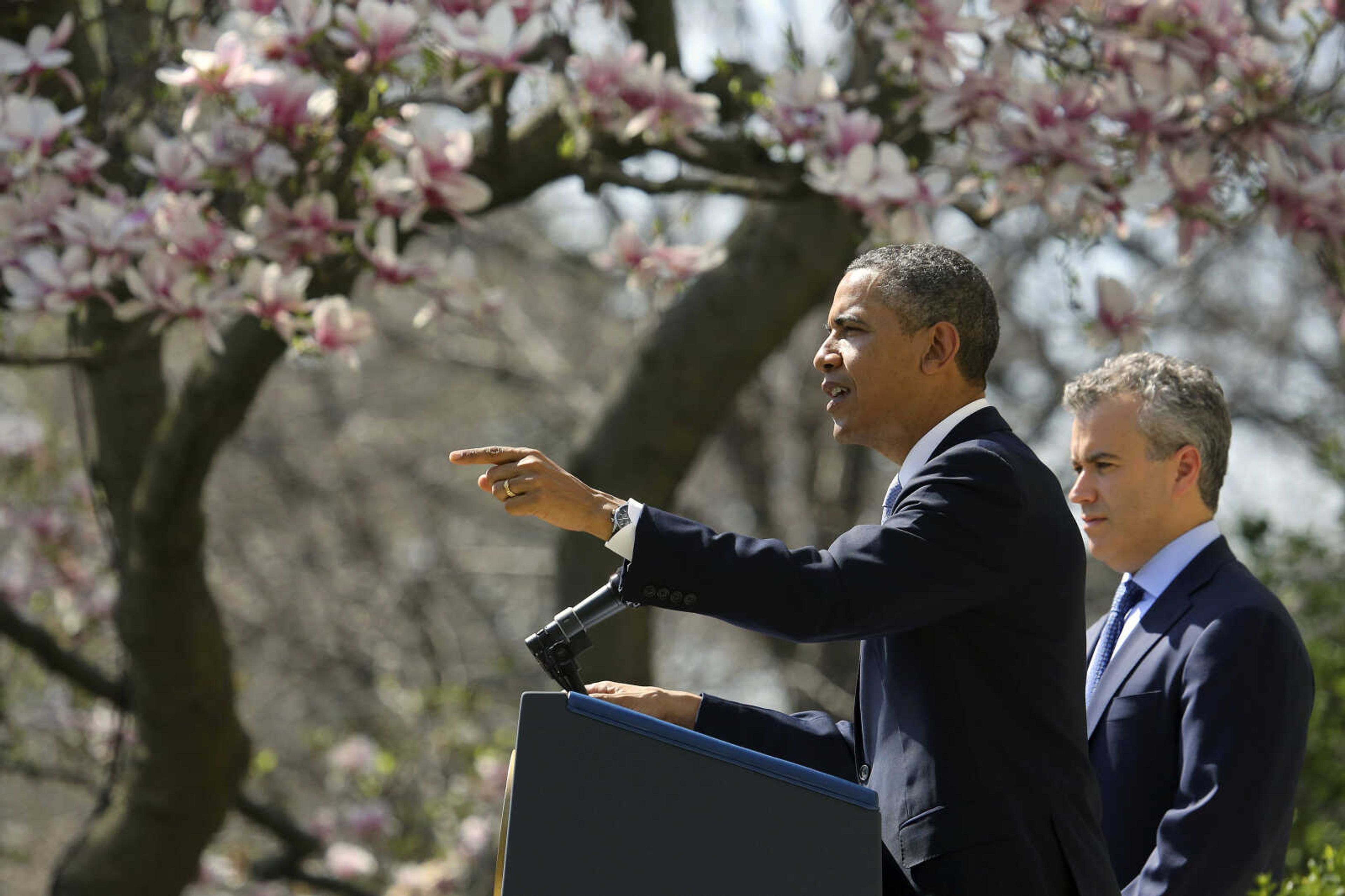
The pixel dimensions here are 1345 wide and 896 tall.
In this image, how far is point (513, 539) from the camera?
11195 millimetres

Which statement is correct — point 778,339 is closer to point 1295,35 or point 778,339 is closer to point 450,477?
Result: point 1295,35

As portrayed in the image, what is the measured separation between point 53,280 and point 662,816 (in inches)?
80.1

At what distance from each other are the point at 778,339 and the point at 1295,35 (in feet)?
5.27

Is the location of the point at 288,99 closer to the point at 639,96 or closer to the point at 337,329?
the point at 337,329

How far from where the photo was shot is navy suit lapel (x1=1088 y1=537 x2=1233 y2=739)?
2705 mm

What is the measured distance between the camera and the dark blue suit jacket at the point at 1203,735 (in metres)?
2.48

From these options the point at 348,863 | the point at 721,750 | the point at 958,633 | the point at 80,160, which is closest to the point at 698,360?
the point at 80,160

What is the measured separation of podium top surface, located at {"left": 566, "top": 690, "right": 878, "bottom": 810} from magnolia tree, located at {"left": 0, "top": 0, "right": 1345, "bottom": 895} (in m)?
1.78

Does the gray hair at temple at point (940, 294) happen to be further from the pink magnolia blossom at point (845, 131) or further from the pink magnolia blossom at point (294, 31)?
the pink magnolia blossom at point (294, 31)

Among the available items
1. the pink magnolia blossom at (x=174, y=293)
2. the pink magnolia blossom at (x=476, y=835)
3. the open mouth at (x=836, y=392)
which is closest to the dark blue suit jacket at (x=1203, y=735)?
the open mouth at (x=836, y=392)

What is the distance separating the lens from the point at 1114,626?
287 cm

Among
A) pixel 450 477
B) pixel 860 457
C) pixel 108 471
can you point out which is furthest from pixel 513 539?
pixel 108 471

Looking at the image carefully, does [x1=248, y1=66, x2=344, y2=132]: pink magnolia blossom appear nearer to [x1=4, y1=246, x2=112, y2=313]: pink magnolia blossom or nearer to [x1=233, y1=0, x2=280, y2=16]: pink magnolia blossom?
[x1=233, y1=0, x2=280, y2=16]: pink magnolia blossom

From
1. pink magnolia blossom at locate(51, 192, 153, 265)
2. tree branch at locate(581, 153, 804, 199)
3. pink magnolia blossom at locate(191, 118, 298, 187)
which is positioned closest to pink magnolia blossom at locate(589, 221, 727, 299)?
tree branch at locate(581, 153, 804, 199)
